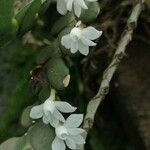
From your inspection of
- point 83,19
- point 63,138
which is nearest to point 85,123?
point 63,138

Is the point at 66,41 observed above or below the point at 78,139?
above

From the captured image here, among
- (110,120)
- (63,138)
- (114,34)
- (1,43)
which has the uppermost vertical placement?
(1,43)

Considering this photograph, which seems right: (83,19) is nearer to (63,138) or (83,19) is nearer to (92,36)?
(92,36)

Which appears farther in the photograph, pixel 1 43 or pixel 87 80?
pixel 87 80

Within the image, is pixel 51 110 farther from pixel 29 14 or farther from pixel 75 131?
pixel 29 14

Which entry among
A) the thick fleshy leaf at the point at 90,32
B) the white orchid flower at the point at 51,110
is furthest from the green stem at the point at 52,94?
the thick fleshy leaf at the point at 90,32

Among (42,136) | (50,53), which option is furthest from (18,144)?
(50,53)

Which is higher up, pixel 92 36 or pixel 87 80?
pixel 92 36
